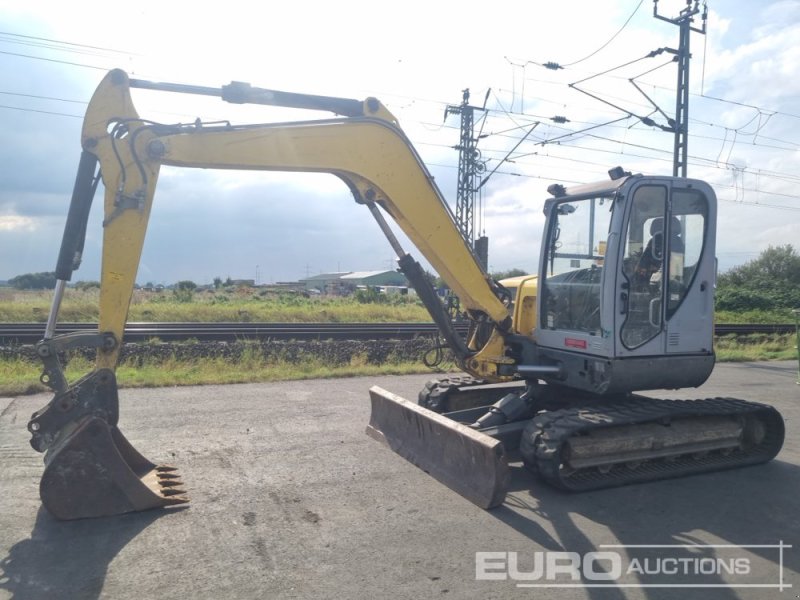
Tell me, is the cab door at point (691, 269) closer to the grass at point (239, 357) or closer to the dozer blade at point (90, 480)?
the dozer blade at point (90, 480)

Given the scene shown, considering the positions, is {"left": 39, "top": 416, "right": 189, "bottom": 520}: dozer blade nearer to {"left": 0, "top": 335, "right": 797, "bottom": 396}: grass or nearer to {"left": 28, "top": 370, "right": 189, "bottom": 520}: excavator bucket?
{"left": 28, "top": 370, "right": 189, "bottom": 520}: excavator bucket

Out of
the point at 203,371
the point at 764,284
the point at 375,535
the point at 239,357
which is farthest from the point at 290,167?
the point at 764,284

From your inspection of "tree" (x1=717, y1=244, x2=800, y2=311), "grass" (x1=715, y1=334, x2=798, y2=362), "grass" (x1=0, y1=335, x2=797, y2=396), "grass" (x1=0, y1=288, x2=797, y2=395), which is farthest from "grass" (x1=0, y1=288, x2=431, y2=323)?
"tree" (x1=717, y1=244, x2=800, y2=311)

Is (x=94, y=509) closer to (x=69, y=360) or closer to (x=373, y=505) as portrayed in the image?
(x=373, y=505)

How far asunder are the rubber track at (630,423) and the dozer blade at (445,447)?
560mm

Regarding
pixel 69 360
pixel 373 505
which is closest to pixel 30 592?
pixel 373 505

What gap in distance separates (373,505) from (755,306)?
35.0 meters

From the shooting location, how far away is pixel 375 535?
16.7ft

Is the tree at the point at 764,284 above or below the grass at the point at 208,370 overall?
above

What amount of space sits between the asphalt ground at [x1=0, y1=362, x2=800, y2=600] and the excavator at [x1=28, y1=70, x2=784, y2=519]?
307 millimetres

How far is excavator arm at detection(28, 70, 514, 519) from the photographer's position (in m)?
5.36

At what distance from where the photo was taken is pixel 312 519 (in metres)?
5.37

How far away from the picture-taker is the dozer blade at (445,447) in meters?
5.64

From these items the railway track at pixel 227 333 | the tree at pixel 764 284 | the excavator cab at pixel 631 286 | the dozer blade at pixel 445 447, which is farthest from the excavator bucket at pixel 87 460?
the tree at pixel 764 284
